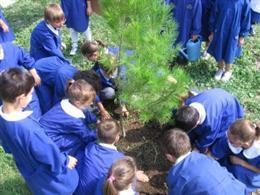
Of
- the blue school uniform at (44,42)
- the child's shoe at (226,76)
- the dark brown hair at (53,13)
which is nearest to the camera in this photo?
the dark brown hair at (53,13)

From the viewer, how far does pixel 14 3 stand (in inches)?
287

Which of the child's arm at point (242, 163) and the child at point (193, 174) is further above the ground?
the child at point (193, 174)

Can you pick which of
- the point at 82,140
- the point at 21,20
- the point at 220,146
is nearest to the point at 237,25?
the point at 220,146

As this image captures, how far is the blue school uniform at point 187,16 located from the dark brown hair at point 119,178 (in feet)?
7.83

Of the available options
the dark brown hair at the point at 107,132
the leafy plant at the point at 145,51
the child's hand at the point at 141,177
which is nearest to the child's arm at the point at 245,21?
the leafy plant at the point at 145,51

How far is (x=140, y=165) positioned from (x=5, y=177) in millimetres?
1311

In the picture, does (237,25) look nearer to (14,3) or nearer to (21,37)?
(21,37)

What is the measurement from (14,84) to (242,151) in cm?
192

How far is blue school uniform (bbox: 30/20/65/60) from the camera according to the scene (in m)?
4.23

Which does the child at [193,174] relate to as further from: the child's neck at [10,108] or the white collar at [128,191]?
the child's neck at [10,108]

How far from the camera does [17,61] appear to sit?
3.88m

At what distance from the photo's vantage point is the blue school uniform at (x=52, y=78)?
3.78m

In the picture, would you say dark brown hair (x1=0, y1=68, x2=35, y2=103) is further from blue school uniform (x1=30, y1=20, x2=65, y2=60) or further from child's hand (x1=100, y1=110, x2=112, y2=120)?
blue school uniform (x1=30, y1=20, x2=65, y2=60)

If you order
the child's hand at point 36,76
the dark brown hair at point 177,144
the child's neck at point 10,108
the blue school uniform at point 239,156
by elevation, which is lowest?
the blue school uniform at point 239,156
